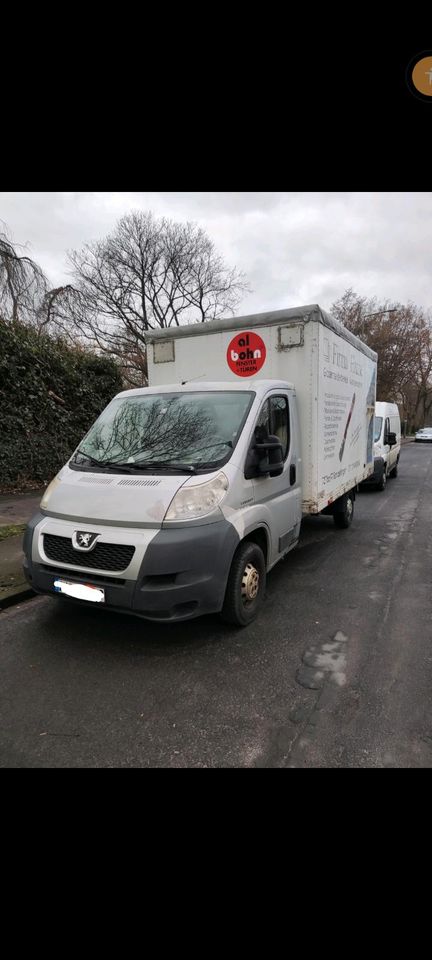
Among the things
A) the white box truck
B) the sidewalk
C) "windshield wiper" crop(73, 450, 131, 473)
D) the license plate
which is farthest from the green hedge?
the license plate

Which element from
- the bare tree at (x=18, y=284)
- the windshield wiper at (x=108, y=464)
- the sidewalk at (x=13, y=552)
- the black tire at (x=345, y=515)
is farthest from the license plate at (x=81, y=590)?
the bare tree at (x=18, y=284)

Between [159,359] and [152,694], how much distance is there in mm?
3838

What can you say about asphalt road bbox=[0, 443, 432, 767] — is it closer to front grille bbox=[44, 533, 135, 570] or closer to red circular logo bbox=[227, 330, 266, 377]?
front grille bbox=[44, 533, 135, 570]

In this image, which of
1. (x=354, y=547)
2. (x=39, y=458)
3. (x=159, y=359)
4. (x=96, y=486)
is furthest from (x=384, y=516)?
(x=39, y=458)

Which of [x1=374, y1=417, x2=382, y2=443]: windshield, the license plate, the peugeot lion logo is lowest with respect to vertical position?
the license plate

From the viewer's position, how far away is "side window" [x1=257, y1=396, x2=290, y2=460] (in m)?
4.05

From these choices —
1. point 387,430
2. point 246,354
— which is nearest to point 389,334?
point 387,430

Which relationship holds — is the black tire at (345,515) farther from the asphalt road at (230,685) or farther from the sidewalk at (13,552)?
the sidewalk at (13,552)

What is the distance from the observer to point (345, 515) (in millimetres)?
7207

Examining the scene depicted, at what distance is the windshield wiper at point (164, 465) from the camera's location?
3.44 metres

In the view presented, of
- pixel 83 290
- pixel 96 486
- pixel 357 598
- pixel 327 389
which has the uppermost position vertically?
pixel 83 290

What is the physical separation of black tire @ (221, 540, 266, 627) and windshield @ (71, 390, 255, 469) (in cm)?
78
